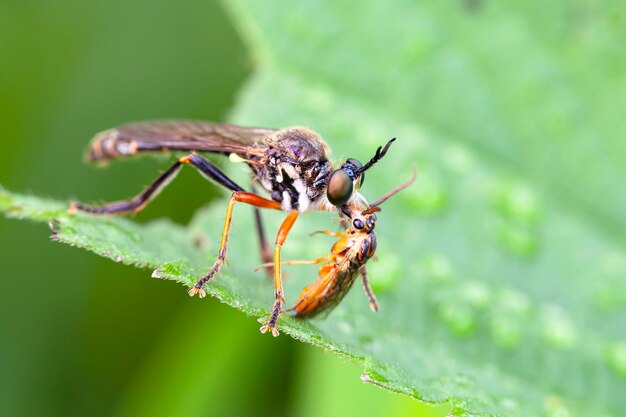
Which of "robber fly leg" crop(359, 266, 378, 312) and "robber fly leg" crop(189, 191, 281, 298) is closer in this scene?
"robber fly leg" crop(189, 191, 281, 298)

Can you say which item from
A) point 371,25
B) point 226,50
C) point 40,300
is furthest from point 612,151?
point 40,300

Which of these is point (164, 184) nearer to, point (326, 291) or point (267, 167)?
point (267, 167)

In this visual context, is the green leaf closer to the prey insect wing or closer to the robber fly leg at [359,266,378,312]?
the robber fly leg at [359,266,378,312]

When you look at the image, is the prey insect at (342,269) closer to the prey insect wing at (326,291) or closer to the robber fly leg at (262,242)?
the prey insect wing at (326,291)

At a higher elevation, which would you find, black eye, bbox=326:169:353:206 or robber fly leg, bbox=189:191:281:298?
black eye, bbox=326:169:353:206

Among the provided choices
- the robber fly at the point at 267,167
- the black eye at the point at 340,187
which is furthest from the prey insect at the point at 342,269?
the robber fly at the point at 267,167

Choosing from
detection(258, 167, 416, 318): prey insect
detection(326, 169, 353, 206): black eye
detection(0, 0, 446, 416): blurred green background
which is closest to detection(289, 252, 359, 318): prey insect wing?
detection(258, 167, 416, 318): prey insect
